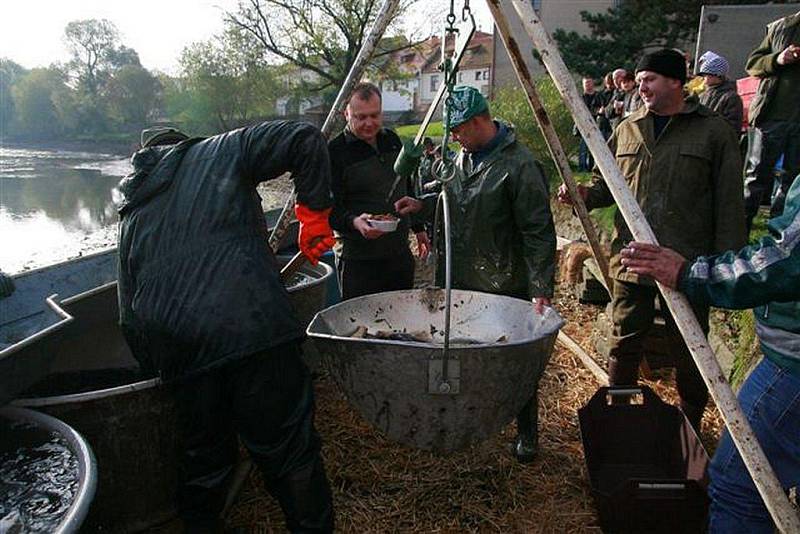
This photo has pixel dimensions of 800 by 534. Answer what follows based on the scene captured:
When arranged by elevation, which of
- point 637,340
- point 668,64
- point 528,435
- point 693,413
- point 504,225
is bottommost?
point 528,435

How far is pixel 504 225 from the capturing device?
305 cm

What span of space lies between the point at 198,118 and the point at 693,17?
28471mm

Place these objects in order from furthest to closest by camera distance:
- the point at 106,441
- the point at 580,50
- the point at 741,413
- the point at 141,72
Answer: the point at 141,72 < the point at 580,50 < the point at 106,441 < the point at 741,413

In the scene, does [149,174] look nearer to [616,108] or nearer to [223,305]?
[223,305]

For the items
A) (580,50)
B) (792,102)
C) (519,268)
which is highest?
(580,50)

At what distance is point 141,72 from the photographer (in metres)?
43.2

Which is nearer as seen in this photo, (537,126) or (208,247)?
(208,247)

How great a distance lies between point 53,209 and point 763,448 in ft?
67.7

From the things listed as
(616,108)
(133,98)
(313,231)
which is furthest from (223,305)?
(133,98)

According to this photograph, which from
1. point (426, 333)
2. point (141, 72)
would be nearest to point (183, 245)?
point (426, 333)

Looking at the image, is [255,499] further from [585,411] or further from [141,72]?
[141,72]

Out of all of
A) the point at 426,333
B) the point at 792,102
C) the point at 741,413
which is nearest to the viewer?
the point at 741,413

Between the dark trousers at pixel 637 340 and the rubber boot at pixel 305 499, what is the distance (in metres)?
1.91

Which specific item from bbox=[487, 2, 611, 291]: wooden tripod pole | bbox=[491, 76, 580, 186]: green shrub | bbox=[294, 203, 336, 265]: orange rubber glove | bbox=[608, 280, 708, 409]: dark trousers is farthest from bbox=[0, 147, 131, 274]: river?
bbox=[491, 76, 580, 186]: green shrub
